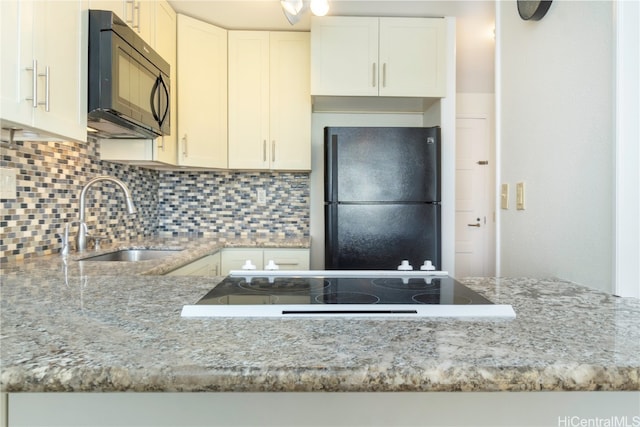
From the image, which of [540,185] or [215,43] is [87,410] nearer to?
[540,185]

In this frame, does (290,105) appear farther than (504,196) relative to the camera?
Yes

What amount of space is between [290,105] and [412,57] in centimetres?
87

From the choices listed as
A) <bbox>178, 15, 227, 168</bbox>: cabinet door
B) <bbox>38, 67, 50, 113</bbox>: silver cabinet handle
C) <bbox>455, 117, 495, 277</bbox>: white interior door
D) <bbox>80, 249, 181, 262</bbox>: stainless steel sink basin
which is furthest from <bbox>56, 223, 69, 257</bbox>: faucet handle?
<bbox>455, 117, 495, 277</bbox>: white interior door

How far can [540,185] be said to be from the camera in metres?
1.39

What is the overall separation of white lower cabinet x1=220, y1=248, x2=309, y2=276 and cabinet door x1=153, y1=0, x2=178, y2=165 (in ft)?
2.25

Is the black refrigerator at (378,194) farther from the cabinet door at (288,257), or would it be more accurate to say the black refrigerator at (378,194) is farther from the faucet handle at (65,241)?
the faucet handle at (65,241)

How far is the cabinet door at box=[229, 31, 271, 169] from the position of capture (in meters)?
2.78

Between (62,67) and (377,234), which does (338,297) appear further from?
(377,234)

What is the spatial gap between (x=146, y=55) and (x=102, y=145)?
60 cm

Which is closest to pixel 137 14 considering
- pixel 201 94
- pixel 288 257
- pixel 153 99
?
pixel 153 99

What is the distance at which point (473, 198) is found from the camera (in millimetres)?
3971

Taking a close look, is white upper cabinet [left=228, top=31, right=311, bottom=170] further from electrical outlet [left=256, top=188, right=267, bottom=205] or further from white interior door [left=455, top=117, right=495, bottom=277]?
white interior door [left=455, top=117, right=495, bottom=277]

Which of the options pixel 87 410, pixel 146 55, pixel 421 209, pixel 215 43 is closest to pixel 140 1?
pixel 146 55
